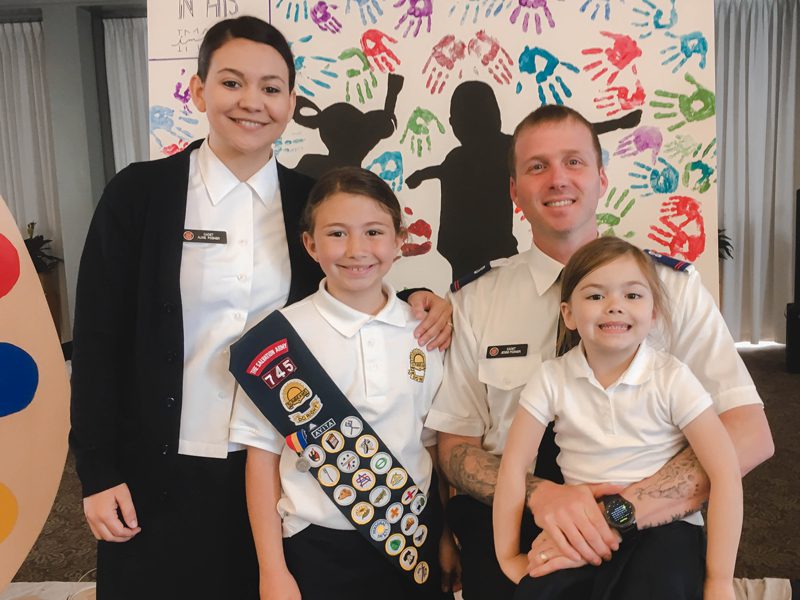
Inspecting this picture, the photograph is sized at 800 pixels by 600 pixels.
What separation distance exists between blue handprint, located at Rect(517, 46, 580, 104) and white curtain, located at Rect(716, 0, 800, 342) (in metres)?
3.77

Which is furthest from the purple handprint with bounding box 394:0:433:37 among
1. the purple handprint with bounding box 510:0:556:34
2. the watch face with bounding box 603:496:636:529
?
the watch face with bounding box 603:496:636:529

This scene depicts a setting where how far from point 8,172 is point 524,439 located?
5763mm

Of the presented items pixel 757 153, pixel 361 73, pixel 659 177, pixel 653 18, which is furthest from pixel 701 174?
pixel 757 153

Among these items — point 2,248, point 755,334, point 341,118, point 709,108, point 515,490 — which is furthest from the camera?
point 755,334

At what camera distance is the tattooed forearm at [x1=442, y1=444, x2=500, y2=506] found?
1387 millimetres

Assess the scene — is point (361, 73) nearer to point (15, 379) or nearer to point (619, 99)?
point (619, 99)

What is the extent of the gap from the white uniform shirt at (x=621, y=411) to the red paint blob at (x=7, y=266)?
4.56 ft

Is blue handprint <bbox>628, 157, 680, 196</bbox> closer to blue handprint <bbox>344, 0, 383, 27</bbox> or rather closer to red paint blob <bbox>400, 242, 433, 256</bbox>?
red paint blob <bbox>400, 242, 433, 256</bbox>

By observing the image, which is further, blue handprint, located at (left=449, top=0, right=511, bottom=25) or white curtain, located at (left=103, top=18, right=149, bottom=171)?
white curtain, located at (left=103, top=18, right=149, bottom=171)

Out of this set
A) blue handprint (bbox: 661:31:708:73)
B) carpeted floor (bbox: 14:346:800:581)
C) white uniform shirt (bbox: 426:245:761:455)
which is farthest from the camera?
carpeted floor (bbox: 14:346:800:581)

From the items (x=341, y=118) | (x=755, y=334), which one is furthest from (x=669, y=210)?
(x=755, y=334)

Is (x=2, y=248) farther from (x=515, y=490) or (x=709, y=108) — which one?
(x=709, y=108)

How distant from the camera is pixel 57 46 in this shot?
195 inches

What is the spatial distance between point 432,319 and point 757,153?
16.0ft
